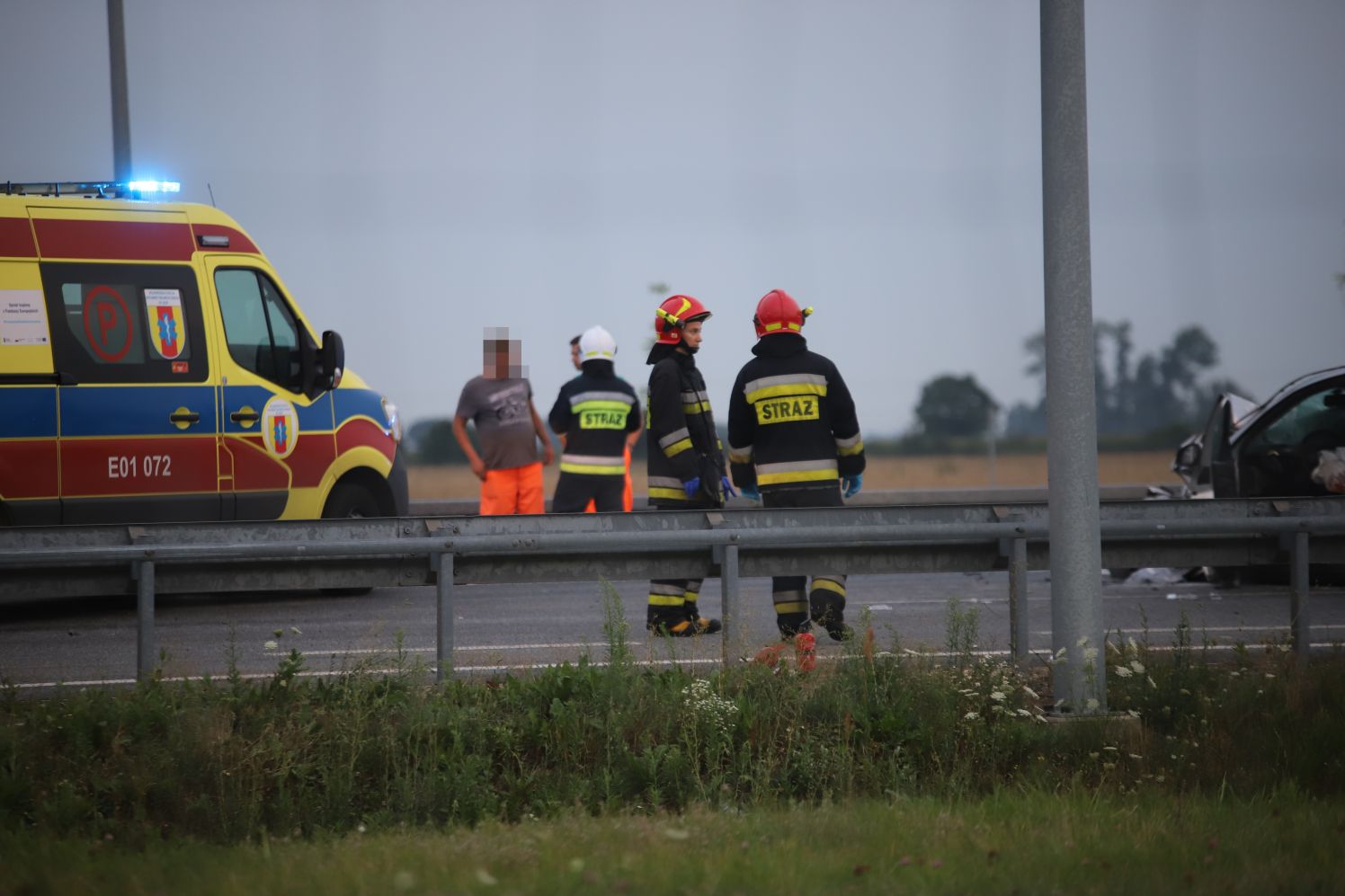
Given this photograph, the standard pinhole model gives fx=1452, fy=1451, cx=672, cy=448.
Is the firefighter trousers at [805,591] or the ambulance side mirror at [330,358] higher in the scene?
the ambulance side mirror at [330,358]

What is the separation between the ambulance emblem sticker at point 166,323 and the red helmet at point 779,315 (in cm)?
438

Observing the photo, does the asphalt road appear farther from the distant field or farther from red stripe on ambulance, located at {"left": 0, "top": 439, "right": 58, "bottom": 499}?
the distant field

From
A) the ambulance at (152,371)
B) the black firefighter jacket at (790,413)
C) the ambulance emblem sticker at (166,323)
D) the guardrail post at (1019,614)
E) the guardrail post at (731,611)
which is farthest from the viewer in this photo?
the ambulance emblem sticker at (166,323)

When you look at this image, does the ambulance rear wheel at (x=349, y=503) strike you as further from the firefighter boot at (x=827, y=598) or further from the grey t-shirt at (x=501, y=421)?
the firefighter boot at (x=827, y=598)

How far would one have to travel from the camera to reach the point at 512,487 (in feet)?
38.9

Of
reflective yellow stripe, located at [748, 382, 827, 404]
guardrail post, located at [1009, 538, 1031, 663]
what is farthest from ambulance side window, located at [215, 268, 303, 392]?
guardrail post, located at [1009, 538, 1031, 663]

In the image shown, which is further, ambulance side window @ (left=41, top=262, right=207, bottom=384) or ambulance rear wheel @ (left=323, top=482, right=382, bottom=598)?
ambulance rear wheel @ (left=323, top=482, right=382, bottom=598)

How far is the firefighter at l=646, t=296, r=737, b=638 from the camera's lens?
8.49 metres

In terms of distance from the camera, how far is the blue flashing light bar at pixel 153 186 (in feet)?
34.5

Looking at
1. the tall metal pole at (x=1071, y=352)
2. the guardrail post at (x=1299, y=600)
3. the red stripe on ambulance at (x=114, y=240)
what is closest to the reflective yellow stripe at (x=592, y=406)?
the red stripe on ambulance at (x=114, y=240)

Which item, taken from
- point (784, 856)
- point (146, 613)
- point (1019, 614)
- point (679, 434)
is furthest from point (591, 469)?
point (784, 856)

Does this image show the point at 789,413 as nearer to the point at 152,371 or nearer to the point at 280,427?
the point at 280,427

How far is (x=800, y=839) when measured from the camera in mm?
4770

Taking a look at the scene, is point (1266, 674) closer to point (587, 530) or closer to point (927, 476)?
point (587, 530)
